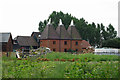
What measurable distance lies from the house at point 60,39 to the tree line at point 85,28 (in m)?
6.82

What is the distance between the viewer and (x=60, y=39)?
39375 mm

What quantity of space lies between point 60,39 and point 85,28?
41.1 feet

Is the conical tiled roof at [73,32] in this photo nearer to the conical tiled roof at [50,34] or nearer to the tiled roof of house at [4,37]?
the conical tiled roof at [50,34]

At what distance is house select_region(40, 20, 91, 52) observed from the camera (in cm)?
3892

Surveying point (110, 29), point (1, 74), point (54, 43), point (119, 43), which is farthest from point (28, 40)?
point (1, 74)

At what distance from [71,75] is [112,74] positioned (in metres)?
1.81

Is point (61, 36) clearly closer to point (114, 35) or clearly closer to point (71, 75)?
point (114, 35)

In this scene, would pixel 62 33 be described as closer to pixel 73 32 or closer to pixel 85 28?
pixel 73 32

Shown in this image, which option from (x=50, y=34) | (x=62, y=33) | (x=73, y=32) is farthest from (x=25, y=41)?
(x=73, y=32)

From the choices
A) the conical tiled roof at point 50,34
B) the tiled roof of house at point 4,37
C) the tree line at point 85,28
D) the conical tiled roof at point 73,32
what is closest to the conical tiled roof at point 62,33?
the conical tiled roof at point 50,34

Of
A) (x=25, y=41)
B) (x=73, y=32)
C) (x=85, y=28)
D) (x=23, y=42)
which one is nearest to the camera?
(x=73, y=32)

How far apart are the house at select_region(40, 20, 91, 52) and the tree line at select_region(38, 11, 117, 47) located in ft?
22.4

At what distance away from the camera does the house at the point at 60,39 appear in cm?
3892

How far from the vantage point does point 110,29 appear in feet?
193
